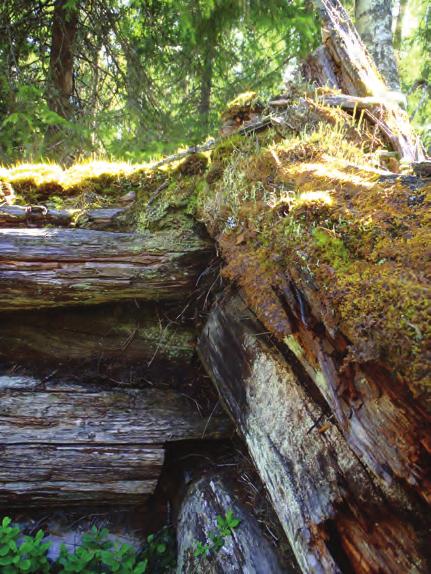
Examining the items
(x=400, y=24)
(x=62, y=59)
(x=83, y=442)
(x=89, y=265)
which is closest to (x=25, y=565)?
(x=83, y=442)

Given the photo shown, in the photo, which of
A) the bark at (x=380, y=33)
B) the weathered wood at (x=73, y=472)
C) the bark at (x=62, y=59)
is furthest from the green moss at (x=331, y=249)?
the bark at (x=62, y=59)

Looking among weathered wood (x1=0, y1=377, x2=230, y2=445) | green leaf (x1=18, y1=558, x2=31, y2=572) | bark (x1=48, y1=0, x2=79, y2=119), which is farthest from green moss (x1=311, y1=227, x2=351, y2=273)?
bark (x1=48, y1=0, x2=79, y2=119)

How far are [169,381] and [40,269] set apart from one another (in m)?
1.45

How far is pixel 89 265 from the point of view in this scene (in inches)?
127

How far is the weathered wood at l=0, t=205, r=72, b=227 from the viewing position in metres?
3.63

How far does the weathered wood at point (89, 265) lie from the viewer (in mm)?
3230

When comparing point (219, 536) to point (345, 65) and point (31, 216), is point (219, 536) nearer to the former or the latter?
point (31, 216)

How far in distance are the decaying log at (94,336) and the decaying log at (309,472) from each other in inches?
34.9

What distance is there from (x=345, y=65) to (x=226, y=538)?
5016 mm

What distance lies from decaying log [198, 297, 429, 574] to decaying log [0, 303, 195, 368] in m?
0.89

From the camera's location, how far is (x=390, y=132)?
3.96m

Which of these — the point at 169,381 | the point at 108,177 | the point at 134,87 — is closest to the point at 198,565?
the point at 169,381

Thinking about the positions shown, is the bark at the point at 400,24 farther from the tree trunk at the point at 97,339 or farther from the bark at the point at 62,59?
the tree trunk at the point at 97,339

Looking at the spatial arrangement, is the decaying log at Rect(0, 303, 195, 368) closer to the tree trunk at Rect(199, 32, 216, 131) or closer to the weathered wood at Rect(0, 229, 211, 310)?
the weathered wood at Rect(0, 229, 211, 310)
